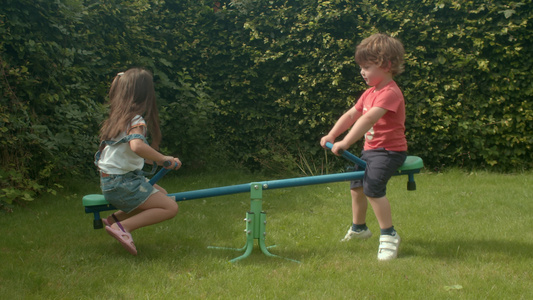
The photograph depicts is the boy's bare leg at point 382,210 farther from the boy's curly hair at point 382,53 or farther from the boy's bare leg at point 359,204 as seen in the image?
the boy's curly hair at point 382,53

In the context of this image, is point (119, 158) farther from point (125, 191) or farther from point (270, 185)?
point (270, 185)

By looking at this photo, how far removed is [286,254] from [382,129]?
107 cm

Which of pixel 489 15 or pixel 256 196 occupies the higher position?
pixel 489 15

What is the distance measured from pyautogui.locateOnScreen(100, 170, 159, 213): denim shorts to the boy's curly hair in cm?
169

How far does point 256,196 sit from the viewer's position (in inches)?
135

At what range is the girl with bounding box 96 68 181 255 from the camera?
10.7ft

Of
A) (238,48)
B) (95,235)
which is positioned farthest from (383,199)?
(238,48)

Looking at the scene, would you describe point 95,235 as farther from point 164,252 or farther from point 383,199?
point 383,199

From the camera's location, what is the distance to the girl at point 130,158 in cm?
325

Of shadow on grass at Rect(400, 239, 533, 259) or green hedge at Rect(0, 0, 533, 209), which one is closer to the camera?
shadow on grass at Rect(400, 239, 533, 259)

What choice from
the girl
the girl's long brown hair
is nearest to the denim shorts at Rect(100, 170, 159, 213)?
the girl

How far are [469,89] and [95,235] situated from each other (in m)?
5.01

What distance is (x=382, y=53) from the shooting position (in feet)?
11.1

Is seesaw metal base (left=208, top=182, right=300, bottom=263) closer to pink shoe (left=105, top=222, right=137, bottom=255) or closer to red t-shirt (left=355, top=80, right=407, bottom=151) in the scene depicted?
pink shoe (left=105, top=222, right=137, bottom=255)
